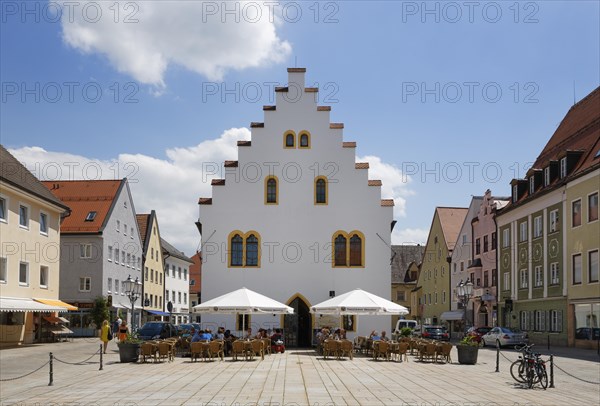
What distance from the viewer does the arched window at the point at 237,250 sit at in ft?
131

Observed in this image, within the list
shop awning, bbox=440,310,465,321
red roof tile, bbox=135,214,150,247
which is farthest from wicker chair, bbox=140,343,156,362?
red roof tile, bbox=135,214,150,247

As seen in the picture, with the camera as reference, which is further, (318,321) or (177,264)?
(177,264)

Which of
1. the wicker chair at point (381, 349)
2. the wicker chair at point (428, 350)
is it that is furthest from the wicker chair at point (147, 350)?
the wicker chair at point (428, 350)

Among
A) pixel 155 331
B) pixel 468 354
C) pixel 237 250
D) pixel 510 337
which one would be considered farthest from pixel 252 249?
pixel 510 337

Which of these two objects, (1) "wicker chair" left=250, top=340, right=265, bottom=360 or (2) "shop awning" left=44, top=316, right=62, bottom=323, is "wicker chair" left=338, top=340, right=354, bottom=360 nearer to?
(1) "wicker chair" left=250, top=340, right=265, bottom=360

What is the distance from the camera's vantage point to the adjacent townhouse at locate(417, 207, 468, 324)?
7556 cm

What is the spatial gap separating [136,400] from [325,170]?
25.7m

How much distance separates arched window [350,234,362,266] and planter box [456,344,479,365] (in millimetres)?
12008

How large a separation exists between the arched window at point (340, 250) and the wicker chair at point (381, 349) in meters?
10.4

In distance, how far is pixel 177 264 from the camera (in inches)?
3583

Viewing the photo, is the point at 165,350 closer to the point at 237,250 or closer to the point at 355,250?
the point at 237,250

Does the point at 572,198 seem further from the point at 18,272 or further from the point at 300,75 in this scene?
the point at 18,272

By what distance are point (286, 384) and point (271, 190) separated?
21.9 meters

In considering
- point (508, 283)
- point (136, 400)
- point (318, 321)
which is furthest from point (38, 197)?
point (508, 283)
